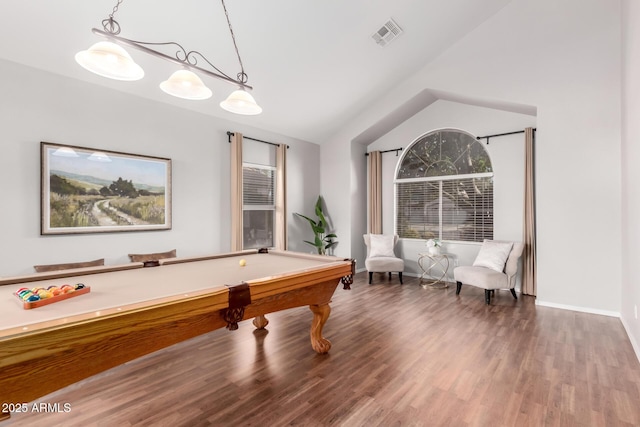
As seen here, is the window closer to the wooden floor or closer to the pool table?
the wooden floor

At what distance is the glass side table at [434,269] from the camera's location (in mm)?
5668

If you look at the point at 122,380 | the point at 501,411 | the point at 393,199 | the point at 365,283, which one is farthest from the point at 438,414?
the point at 393,199

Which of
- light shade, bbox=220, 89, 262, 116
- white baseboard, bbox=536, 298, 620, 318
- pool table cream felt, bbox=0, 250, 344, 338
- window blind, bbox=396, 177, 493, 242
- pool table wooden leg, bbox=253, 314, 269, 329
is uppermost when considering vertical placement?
light shade, bbox=220, 89, 262, 116

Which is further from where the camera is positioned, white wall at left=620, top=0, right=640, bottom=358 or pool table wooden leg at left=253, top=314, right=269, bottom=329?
pool table wooden leg at left=253, top=314, right=269, bottom=329

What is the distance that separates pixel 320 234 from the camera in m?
6.61

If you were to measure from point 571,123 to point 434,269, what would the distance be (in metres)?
3.13

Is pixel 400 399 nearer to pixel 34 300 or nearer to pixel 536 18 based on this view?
pixel 34 300

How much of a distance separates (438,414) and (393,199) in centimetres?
481

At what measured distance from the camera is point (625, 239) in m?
3.49

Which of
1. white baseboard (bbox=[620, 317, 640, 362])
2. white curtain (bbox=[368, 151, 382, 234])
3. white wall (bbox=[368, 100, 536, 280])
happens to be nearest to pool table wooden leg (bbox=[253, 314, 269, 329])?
white baseboard (bbox=[620, 317, 640, 362])

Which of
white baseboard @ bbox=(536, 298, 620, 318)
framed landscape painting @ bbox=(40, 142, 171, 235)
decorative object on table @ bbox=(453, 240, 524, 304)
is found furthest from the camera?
decorative object on table @ bbox=(453, 240, 524, 304)

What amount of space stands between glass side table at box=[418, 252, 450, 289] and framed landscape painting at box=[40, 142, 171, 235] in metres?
4.42

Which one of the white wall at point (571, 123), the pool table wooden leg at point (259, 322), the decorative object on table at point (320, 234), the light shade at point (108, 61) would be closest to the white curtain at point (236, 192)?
the decorative object on table at point (320, 234)

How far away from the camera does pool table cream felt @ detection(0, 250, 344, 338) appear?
1376mm
